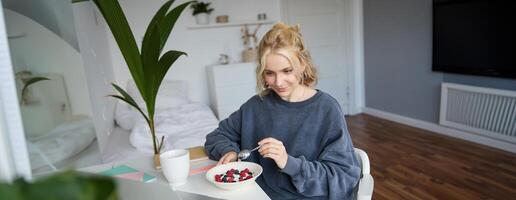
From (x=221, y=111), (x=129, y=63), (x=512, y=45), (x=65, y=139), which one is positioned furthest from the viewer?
(x=221, y=111)

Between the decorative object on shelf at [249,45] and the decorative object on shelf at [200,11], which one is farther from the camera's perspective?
the decorative object on shelf at [249,45]

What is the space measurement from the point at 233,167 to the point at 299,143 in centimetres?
24

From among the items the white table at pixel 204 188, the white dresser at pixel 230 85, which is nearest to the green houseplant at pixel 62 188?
the white table at pixel 204 188

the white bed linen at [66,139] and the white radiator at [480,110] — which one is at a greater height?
the white bed linen at [66,139]

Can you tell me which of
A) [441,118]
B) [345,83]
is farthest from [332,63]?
[441,118]

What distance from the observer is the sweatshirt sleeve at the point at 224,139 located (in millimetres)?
1165

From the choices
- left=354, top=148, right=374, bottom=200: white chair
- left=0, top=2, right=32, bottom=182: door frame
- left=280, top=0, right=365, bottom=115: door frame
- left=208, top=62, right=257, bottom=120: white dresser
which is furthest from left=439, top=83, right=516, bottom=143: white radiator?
left=0, top=2, right=32, bottom=182: door frame

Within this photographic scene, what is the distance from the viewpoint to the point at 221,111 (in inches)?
145

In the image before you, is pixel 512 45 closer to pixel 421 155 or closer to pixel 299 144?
pixel 421 155

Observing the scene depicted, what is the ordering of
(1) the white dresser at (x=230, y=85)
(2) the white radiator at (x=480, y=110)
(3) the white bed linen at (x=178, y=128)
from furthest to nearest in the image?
(1) the white dresser at (x=230, y=85) → (2) the white radiator at (x=480, y=110) → (3) the white bed linen at (x=178, y=128)

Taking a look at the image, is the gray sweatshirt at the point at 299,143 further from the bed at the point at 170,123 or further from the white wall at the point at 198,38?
the white wall at the point at 198,38

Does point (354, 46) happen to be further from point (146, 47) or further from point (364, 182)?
point (146, 47)

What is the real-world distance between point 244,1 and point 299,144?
317cm

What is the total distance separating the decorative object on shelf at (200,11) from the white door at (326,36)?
0.96 metres
